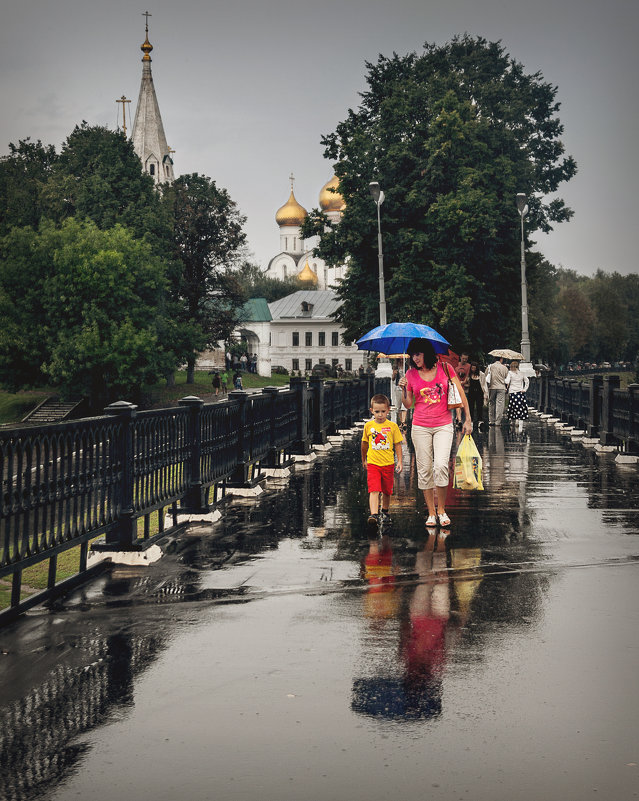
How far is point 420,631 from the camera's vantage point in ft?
20.8

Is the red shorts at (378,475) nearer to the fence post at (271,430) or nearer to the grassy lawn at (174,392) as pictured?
the fence post at (271,430)

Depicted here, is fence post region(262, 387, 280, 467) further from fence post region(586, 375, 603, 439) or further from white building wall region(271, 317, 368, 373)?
white building wall region(271, 317, 368, 373)

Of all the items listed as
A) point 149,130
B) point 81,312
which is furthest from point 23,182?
point 149,130

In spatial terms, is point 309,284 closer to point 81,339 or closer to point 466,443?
point 81,339

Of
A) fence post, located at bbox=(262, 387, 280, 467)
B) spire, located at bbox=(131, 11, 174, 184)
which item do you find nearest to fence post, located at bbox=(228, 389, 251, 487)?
fence post, located at bbox=(262, 387, 280, 467)

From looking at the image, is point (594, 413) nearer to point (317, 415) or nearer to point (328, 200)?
point (317, 415)

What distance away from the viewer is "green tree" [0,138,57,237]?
67.8 meters

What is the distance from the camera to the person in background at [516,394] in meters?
28.5

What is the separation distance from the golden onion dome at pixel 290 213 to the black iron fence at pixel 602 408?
4401 inches

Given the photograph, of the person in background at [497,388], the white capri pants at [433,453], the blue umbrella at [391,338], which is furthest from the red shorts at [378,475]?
the person in background at [497,388]

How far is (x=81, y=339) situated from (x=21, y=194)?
1554 centimetres

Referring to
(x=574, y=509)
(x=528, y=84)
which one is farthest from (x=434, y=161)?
(x=574, y=509)

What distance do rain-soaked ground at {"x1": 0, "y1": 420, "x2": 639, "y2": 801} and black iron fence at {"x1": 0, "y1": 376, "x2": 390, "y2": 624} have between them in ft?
1.38

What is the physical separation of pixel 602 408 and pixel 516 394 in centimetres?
693
